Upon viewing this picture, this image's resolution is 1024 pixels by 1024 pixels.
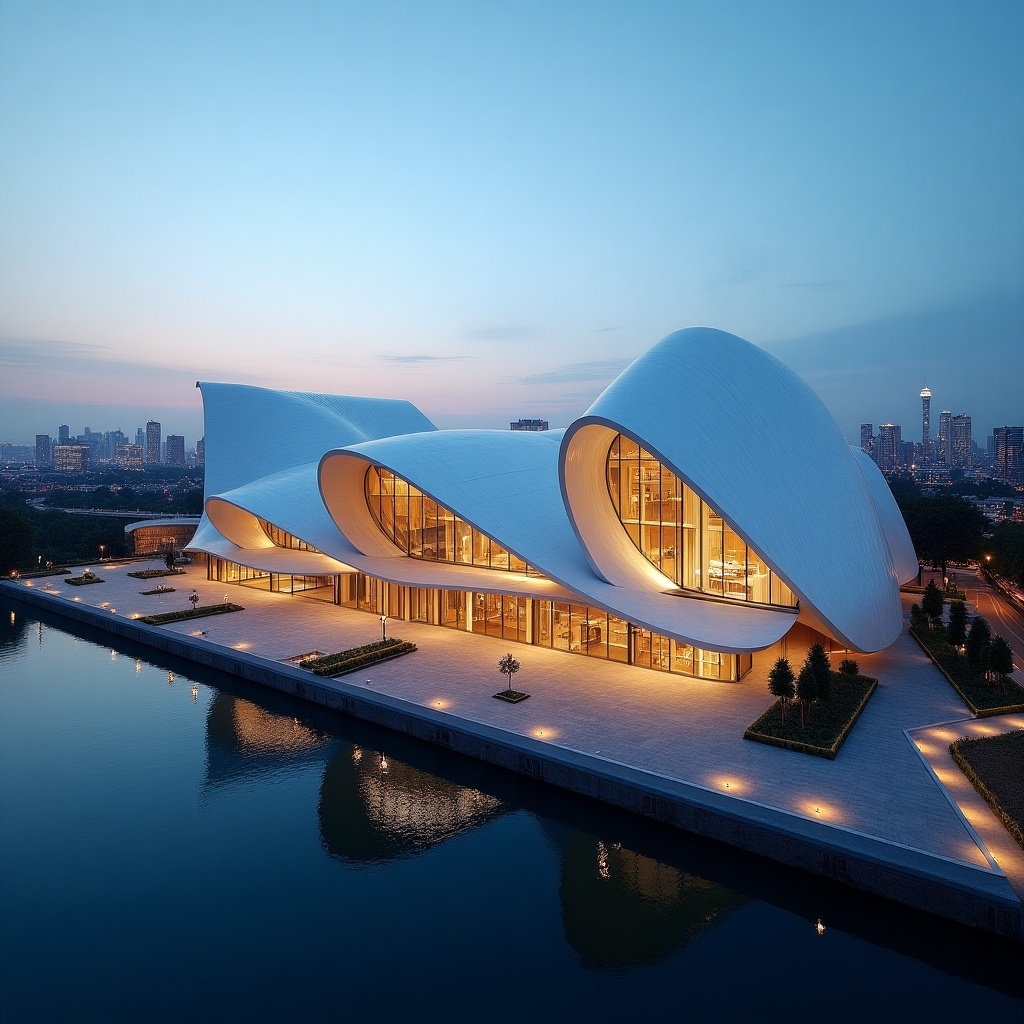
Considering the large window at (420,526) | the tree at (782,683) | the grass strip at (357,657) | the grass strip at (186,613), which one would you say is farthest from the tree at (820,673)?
the grass strip at (186,613)

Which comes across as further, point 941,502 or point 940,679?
point 941,502

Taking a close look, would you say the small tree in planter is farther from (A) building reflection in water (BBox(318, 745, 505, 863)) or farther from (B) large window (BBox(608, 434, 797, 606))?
(B) large window (BBox(608, 434, 797, 606))

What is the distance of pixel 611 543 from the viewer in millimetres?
21688

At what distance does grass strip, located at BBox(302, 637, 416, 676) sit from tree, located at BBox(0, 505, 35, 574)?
30.1 m

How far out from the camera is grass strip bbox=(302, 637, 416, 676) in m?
20.4

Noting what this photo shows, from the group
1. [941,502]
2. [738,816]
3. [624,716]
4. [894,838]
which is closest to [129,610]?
[624,716]

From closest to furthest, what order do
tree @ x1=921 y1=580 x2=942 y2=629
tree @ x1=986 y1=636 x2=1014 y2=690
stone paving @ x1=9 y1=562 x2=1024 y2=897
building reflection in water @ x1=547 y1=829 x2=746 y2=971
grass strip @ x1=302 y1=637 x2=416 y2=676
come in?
1. building reflection in water @ x1=547 y1=829 x2=746 y2=971
2. stone paving @ x1=9 y1=562 x2=1024 y2=897
3. tree @ x1=986 y1=636 x2=1014 y2=690
4. grass strip @ x1=302 y1=637 x2=416 y2=676
5. tree @ x1=921 y1=580 x2=942 y2=629

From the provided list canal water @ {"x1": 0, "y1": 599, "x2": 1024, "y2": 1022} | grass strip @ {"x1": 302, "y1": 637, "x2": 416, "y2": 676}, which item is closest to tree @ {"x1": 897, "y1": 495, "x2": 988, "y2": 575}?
grass strip @ {"x1": 302, "y1": 637, "x2": 416, "y2": 676}

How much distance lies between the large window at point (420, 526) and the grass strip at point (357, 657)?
17.2 ft

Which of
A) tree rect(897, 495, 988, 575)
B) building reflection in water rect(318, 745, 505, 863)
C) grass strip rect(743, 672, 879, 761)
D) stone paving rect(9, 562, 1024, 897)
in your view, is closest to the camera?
stone paving rect(9, 562, 1024, 897)

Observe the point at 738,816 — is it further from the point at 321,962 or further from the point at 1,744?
the point at 1,744

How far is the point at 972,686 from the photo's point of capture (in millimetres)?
18281

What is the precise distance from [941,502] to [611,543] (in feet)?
92.9

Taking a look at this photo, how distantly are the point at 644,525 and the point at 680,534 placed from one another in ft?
4.16
